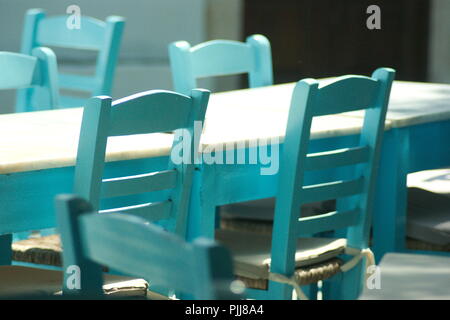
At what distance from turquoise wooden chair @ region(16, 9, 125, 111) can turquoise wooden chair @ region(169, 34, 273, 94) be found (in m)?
0.23

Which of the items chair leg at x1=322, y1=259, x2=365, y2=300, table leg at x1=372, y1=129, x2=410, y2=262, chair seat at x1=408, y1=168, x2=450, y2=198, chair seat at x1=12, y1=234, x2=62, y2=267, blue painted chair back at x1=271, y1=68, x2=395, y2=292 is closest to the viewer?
blue painted chair back at x1=271, y1=68, x2=395, y2=292

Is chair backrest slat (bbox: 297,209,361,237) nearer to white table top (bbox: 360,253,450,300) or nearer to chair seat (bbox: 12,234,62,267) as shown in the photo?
white table top (bbox: 360,253,450,300)

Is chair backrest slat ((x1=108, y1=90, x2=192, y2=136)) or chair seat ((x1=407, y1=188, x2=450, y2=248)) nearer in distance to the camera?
chair backrest slat ((x1=108, y1=90, x2=192, y2=136))

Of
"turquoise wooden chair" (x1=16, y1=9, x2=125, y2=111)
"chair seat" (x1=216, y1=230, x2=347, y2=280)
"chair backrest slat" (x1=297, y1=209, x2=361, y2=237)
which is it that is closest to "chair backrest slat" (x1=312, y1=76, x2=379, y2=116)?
"chair backrest slat" (x1=297, y1=209, x2=361, y2=237)

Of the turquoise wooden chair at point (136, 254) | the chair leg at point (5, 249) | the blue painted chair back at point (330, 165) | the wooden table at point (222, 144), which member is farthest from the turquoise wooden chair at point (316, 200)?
the turquoise wooden chair at point (136, 254)

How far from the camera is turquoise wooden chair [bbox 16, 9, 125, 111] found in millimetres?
3828

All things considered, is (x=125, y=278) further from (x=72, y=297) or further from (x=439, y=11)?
(x=439, y=11)

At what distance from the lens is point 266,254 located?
2.82 m

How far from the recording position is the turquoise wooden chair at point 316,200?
102 inches

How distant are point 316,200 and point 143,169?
0.51 meters

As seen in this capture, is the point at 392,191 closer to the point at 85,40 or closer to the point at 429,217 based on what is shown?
the point at 429,217

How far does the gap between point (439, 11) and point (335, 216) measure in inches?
200

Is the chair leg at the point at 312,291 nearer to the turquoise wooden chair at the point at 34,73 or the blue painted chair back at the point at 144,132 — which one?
the blue painted chair back at the point at 144,132

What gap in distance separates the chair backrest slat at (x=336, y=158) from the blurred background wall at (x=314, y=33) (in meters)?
4.40
